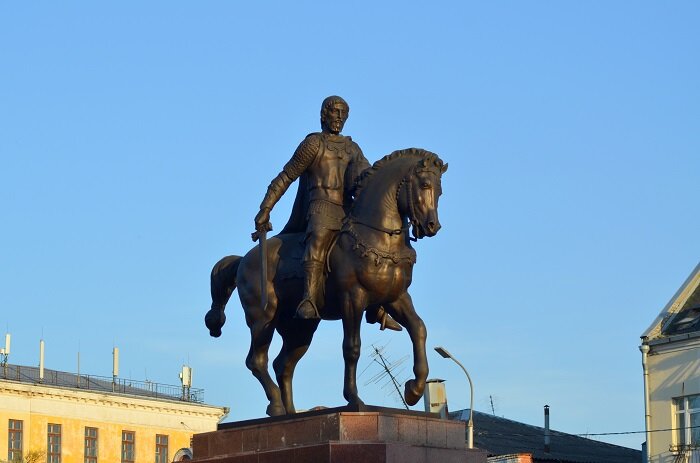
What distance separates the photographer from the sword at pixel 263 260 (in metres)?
26.0

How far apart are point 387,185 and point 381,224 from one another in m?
0.54

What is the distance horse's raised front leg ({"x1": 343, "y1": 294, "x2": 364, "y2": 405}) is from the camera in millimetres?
24969

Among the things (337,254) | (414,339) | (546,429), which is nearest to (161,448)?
(546,429)

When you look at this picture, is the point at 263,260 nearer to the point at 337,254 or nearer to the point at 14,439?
the point at 337,254

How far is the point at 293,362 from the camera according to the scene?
2675cm

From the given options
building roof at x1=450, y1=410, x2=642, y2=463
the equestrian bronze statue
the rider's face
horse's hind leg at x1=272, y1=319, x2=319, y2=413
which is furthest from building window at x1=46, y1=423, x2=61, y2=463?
the rider's face

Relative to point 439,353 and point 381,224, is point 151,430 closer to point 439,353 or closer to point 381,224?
point 439,353

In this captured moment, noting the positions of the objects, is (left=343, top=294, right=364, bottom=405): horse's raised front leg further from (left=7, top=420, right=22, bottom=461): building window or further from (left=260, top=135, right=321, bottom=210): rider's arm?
(left=7, top=420, right=22, bottom=461): building window

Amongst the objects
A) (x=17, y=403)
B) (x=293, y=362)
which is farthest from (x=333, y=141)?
(x=17, y=403)

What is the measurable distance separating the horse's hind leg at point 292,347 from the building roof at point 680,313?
3171 cm

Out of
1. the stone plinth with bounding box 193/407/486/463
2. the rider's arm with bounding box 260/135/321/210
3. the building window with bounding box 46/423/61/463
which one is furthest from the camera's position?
the building window with bounding box 46/423/61/463

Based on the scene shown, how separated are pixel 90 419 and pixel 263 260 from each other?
65.7 metres

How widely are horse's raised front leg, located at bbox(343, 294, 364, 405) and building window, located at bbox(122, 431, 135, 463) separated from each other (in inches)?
2666

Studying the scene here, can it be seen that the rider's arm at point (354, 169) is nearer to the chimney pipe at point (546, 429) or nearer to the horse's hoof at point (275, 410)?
the horse's hoof at point (275, 410)
